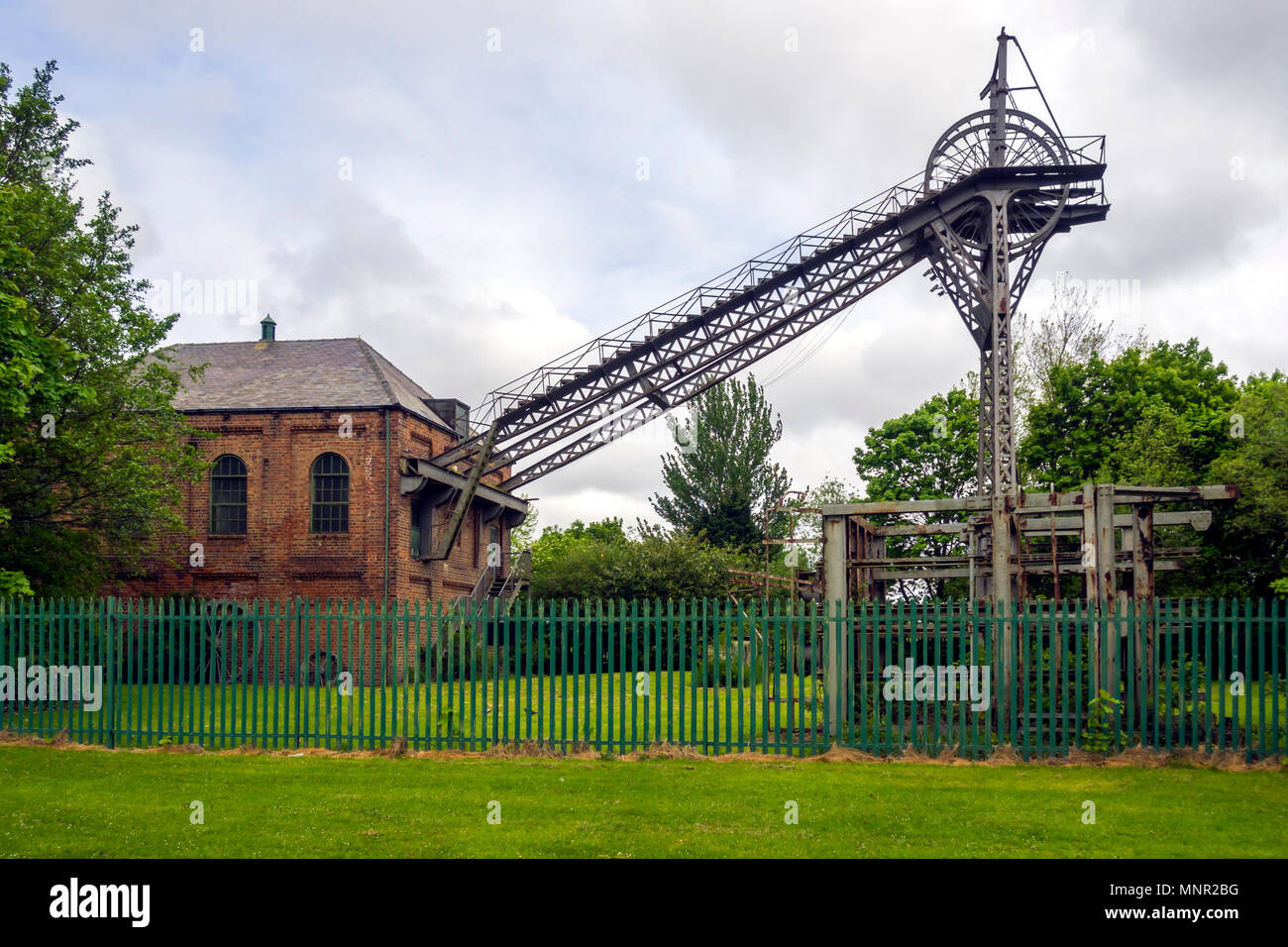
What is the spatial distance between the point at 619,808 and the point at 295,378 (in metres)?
22.2

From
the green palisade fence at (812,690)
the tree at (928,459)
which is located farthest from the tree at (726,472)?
the green palisade fence at (812,690)

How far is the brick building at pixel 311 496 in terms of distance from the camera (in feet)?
89.7

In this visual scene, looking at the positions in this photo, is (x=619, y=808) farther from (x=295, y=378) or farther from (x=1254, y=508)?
(x=295, y=378)

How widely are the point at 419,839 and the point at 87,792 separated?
4.69 metres

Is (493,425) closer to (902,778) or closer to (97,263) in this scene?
(97,263)

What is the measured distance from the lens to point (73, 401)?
1956 cm

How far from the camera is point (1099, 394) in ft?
107

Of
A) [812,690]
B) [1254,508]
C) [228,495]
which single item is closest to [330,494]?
[228,495]

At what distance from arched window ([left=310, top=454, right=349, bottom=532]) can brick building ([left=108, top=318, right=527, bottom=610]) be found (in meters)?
0.03

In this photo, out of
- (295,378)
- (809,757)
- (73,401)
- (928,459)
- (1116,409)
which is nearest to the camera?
(809,757)

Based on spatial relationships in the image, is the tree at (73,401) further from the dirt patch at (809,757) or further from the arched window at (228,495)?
the dirt patch at (809,757)

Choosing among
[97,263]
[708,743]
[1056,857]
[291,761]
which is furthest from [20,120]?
[1056,857]

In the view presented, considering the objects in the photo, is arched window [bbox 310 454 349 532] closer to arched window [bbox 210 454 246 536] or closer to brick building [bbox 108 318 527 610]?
brick building [bbox 108 318 527 610]

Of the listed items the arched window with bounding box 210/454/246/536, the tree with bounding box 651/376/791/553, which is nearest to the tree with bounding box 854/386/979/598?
the tree with bounding box 651/376/791/553
